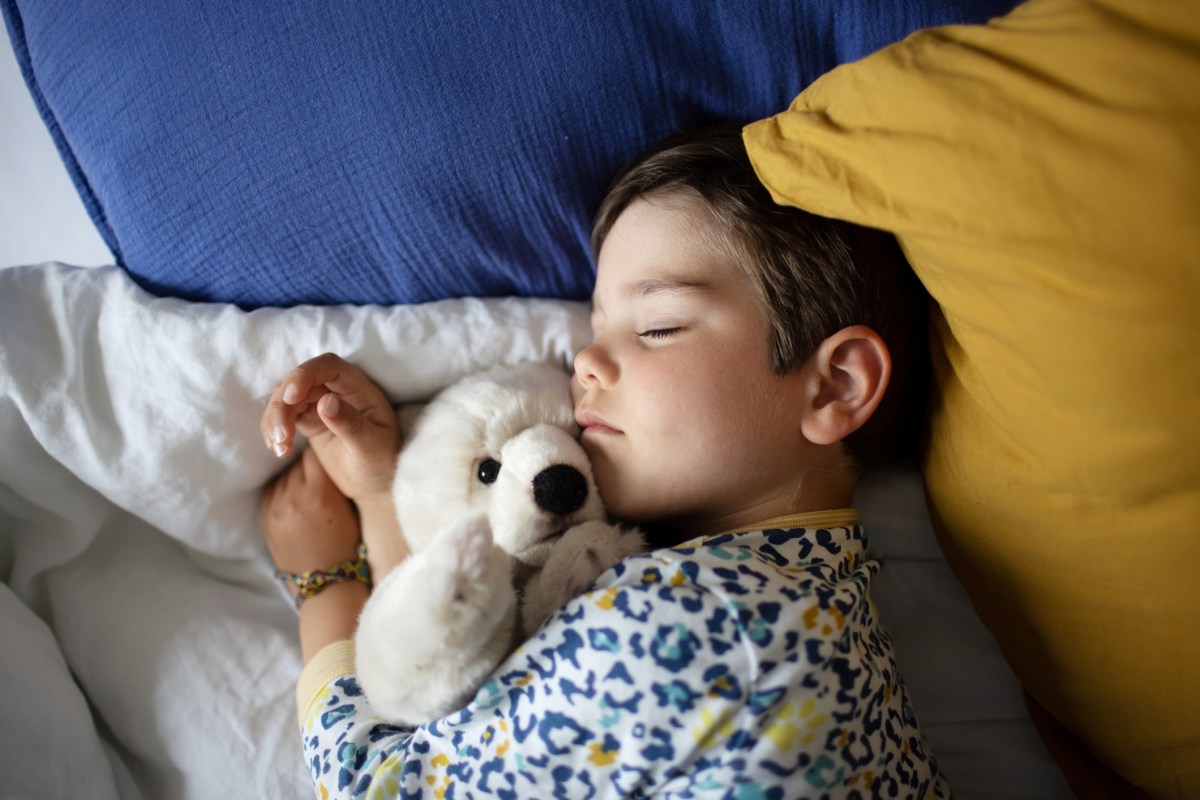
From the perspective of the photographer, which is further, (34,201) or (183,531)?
(34,201)

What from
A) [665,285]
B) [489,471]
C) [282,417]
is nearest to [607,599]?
[489,471]

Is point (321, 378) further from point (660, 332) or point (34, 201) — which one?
point (34, 201)

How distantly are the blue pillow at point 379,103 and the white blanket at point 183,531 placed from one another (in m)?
0.10

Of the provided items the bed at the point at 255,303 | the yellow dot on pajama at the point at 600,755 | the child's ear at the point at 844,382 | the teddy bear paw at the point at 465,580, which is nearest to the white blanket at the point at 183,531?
the bed at the point at 255,303

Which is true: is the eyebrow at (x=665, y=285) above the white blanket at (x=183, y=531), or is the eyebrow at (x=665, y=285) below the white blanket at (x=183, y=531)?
above

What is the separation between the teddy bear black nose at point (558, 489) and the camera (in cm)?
75

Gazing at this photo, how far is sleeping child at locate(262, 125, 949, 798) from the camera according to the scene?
64 cm

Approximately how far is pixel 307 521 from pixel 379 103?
1.84 feet

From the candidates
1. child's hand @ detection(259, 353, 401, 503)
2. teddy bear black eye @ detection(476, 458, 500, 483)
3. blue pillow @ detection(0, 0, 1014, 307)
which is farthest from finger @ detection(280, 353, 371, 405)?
teddy bear black eye @ detection(476, 458, 500, 483)

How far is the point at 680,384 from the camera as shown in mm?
771

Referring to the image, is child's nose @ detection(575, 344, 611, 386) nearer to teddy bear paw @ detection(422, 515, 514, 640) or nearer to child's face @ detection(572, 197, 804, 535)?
child's face @ detection(572, 197, 804, 535)

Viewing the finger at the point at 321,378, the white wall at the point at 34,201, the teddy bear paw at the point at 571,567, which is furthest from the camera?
the white wall at the point at 34,201

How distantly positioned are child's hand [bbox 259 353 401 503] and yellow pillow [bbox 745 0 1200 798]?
0.57 meters

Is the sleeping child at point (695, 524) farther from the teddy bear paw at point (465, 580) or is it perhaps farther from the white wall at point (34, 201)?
the white wall at point (34, 201)
